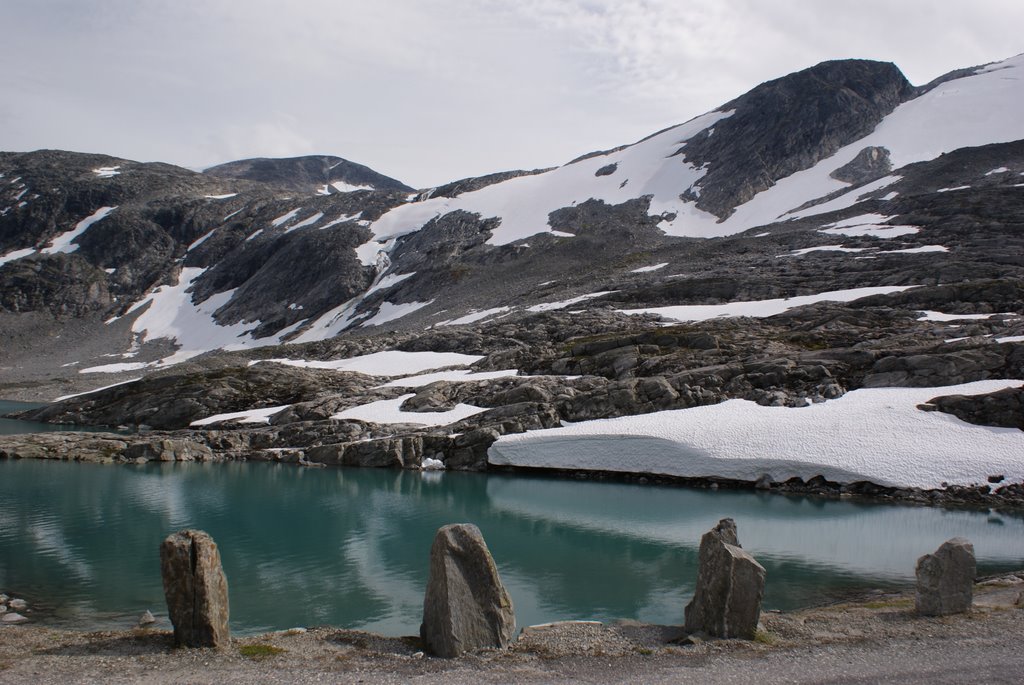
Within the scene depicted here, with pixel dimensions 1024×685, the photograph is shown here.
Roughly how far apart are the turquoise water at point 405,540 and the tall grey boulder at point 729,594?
12.2 feet

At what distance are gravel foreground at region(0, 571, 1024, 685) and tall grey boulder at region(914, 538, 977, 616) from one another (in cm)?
29

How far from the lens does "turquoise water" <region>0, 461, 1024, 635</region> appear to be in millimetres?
20484

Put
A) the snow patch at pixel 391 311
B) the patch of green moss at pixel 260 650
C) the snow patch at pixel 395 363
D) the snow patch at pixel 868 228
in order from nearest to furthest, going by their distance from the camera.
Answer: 1. the patch of green moss at pixel 260 650
2. the snow patch at pixel 395 363
3. the snow patch at pixel 868 228
4. the snow patch at pixel 391 311

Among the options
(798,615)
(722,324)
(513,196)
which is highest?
(513,196)

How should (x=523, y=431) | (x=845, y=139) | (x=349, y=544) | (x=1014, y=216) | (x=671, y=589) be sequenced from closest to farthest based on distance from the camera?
(x=671, y=589)
(x=349, y=544)
(x=523, y=431)
(x=1014, y=216)
(x=845, y=139)

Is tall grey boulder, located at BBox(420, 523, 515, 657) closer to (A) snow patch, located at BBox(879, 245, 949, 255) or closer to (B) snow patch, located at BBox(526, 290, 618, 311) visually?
(B) snow patch, located at BBox(526, 290, 618, 311)

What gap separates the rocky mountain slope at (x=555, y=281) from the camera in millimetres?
50678

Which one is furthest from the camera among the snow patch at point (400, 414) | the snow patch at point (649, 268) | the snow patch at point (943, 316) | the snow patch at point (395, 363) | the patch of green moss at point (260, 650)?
the snow patch at point (649, 268)

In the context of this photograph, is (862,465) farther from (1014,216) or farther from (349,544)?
(1014,216)

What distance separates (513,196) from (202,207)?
76.5 m

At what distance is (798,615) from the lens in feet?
55.6

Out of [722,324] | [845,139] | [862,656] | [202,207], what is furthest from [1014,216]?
[202,207]

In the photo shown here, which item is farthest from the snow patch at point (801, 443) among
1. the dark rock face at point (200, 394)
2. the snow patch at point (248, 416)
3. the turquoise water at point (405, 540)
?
the dark rock face at point (200, 394)

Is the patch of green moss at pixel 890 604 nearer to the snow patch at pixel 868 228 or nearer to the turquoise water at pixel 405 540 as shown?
the turquoise water at pixel 405 540
